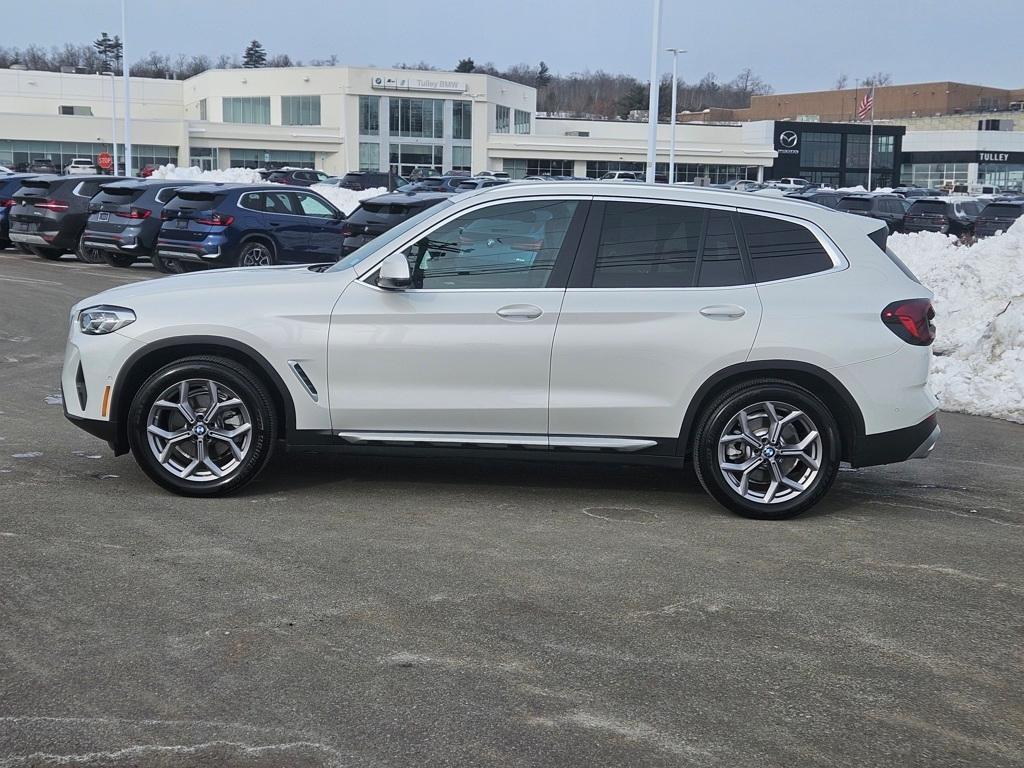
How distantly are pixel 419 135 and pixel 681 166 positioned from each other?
24128 millimetres

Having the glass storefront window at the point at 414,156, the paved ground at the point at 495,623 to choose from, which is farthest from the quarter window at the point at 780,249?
the glass storefront window at the point at 414,156

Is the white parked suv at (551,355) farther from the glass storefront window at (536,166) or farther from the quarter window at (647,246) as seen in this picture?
the glass storefront window at (536,166)

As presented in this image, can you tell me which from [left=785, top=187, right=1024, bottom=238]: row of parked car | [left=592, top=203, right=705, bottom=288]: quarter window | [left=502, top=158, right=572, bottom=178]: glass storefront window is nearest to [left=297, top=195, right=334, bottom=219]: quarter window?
[left=592, top=203, right=705, bottom=288]: quarter window

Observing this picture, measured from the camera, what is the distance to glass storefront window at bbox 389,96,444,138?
10131 cm

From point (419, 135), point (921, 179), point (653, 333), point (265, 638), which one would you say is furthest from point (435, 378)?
point (921, 179)

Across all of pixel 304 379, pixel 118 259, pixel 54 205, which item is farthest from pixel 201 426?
pixel 54 205

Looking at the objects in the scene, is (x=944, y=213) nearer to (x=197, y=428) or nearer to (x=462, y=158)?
(x=197, y=428)

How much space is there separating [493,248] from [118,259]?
58.6ft

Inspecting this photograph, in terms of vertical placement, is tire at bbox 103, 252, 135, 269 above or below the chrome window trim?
below

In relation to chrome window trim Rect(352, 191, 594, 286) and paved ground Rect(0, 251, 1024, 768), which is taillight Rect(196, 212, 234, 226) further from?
chrome window trim Rect(352, 191, 594, 286)

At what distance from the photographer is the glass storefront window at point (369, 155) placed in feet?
330

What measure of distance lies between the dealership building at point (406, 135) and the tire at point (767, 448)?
9092cm

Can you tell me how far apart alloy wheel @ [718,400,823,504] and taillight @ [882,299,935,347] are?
2.31 feet

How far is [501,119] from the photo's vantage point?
362ft
